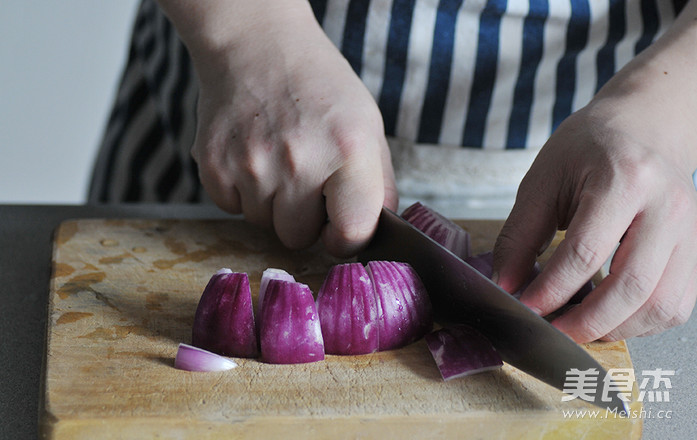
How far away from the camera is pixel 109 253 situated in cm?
110

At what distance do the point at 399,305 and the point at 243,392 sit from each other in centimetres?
22

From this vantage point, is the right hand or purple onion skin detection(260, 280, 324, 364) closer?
purple onion skin detection(260, 280, 324, 364)

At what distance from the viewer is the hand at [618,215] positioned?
861 millimetres

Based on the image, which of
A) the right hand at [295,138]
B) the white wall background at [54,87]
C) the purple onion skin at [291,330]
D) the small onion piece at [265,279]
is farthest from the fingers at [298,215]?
the white wall background at [54,87]

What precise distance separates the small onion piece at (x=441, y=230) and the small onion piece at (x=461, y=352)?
0.19 meters

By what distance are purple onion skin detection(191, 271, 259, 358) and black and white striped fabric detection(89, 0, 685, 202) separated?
0.55m

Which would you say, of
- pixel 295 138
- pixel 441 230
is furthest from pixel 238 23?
pixel 441 230

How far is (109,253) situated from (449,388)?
55 cm

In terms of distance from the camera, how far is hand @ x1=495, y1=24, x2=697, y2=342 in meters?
0.86

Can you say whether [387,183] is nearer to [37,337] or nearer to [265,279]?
[265,279]

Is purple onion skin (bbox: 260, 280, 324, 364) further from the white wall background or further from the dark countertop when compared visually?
the white wall background

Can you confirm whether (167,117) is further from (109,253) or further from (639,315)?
(639,315)

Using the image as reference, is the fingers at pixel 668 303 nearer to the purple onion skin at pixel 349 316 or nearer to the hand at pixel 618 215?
the hand at pixel 618 215

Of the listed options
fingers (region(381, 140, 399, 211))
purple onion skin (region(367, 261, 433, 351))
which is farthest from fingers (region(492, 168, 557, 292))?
fingers (region(381, 140, 399, 211))
